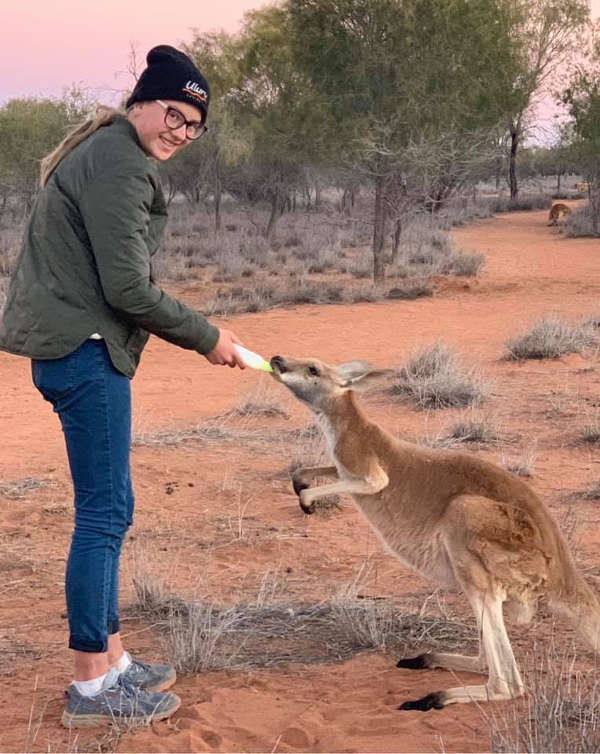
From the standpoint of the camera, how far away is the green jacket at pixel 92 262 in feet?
10.6

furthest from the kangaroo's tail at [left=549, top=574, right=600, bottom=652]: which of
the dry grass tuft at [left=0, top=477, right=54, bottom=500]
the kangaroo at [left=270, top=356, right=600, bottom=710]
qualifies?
the dry grass tuft at [left=0, top=477, right=54, bottom=500]

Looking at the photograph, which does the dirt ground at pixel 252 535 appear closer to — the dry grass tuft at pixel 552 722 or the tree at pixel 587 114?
the dry grass tuft at pixel 552 722

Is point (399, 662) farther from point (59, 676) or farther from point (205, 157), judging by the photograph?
point (205, 157)

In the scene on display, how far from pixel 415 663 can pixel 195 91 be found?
2535 mm

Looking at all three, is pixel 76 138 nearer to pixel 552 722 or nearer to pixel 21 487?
pixel 552 722

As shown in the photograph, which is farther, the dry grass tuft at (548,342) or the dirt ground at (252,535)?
the dry grass tuft at (548,342)

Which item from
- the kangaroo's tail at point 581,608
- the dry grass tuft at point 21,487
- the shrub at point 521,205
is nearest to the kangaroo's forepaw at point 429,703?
the kangaroo's tail at point 581,608

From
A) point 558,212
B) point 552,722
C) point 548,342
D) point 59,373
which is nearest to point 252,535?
point 59,373

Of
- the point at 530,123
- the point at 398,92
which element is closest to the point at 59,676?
the point at 398,92

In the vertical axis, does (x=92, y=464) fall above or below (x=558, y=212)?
below

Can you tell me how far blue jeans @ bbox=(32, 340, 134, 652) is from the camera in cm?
337

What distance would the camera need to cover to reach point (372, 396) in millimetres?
10781

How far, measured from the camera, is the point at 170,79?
3303 millimetres

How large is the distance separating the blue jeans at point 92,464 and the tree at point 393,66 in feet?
54.4
